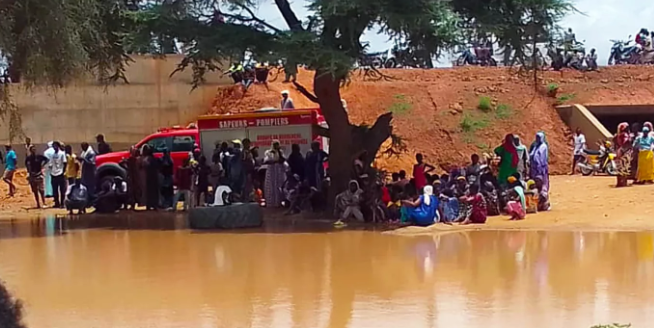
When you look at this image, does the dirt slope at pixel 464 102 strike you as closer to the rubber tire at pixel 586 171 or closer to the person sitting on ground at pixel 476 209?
the rubber tire at pixel 586 171

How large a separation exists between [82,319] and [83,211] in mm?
11987

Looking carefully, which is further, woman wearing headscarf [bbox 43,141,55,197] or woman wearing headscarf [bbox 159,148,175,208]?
woman wearing headscarf [bbox 43,141,55,197]

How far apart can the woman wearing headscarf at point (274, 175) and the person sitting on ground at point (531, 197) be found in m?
5.40

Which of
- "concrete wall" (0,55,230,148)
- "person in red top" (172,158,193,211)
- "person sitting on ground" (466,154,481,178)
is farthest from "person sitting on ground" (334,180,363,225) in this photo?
"concrete wall" (0,55,230,148)

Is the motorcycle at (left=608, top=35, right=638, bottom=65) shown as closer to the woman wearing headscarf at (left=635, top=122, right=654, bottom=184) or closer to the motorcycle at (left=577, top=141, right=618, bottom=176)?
the motorcycle at (left=577, top=141, right=618, bottom=176)

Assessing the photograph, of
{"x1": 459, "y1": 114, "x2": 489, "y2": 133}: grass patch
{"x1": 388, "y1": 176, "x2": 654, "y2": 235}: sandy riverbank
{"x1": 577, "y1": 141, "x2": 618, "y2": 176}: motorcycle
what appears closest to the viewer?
{"x1": 388, "y1": 176, "x2": 654, "y2": 235}: sandy riverbank

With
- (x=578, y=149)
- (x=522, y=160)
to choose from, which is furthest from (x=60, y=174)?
(x=578, y=149)

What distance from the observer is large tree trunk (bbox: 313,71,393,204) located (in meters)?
20.0

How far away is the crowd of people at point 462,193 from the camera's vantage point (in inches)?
688

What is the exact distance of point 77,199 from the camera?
2112 centimetres

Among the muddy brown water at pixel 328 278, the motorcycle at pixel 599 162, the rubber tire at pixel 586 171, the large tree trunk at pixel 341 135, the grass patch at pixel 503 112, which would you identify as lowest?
the muddy brown water at pixel 328 278

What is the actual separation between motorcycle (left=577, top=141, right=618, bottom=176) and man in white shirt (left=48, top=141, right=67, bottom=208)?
14108mm

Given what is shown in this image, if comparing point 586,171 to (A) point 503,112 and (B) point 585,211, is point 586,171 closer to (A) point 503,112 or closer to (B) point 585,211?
(A) point 503,112

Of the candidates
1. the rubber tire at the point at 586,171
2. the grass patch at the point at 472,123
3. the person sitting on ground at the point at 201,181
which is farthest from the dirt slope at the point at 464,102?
the person sitting on ground at the point at 201,181
